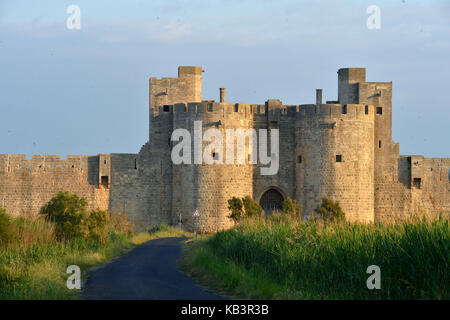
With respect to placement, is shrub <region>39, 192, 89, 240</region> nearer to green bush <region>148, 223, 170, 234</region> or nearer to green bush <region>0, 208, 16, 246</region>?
green bush <region>0, 208, 16, 246</region>

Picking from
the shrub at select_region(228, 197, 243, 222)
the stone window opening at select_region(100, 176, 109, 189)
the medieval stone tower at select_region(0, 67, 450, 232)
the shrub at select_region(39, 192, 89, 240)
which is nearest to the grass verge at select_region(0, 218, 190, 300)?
the shrub at select_region(39, 192, 89, 240)

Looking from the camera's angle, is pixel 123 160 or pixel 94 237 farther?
pixel 123 160

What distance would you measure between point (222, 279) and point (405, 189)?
27014 mm

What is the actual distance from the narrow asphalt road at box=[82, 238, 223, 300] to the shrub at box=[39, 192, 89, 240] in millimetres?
1719

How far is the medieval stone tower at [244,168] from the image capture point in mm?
36844

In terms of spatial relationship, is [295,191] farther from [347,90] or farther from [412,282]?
[412,282]

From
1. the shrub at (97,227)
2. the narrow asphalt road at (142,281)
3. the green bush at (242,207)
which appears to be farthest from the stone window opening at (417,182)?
the shrub at (97,227)

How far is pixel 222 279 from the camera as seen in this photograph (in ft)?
48.6

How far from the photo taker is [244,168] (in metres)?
37.3

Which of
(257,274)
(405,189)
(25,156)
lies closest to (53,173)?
(25,156)
